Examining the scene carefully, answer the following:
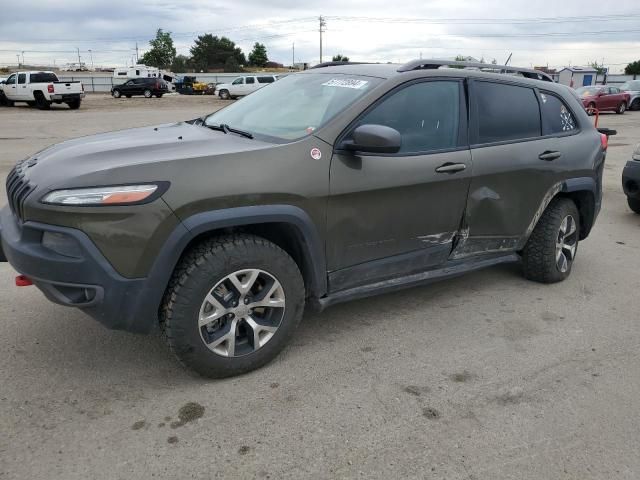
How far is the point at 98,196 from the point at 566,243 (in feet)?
12.6

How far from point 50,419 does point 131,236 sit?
99 centimetres

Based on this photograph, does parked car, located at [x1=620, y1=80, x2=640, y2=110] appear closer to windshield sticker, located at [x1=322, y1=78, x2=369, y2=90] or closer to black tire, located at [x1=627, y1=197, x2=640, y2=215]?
black tire, located at [x1=627, y1=197, x2=640, y2=215]

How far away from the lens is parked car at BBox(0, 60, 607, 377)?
2648mm

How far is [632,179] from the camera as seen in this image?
669 centimetres

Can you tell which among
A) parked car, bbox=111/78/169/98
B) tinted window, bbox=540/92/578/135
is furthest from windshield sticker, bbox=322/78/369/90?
parked car, bbox=111/78/169/98

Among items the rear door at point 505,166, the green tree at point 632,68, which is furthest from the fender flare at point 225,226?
the green tree at point 632,68

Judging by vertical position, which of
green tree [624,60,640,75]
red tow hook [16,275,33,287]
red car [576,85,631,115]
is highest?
green tree [624,60,640,75]

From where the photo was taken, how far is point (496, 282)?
4.76 meters

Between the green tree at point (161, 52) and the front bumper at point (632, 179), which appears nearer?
the front bumper at point (632, 179)

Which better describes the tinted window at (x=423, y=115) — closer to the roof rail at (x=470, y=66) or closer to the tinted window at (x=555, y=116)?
the roof rail at (x=470, y=66)

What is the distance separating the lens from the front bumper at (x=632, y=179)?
6.64 meters

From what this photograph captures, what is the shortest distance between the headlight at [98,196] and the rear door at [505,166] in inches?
89.2

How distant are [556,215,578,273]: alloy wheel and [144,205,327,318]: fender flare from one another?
245cm

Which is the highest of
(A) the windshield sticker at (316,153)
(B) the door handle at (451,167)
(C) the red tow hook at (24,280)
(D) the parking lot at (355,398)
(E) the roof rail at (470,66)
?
(E) the roof rail at (470,66)
